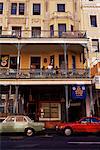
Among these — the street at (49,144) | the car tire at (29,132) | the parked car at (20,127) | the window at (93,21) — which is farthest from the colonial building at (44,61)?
the street at (49,144)

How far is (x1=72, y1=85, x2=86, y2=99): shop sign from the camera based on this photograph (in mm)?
20578

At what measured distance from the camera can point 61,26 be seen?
1065 inches

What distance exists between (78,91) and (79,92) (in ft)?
0.39

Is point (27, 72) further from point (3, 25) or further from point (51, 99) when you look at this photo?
point (3, 25)

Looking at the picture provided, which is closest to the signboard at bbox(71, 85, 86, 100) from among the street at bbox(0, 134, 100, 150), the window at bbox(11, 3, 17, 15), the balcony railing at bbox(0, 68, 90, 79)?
the balcony railing at bbox(0, 68, 90, 79)

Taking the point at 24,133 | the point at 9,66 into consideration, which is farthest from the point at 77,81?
the point at 9,66

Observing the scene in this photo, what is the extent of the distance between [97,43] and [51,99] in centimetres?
776

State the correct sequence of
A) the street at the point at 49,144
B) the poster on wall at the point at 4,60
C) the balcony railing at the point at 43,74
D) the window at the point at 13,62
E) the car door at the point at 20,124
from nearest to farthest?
the street at the point at 49,144 → the car door at the point at 20,124 → the balcony railing at the point at 43,74 → the poster on wall at the point at 4,60 → the window at the point at 13,62

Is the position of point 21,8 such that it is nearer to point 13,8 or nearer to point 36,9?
point 13,8

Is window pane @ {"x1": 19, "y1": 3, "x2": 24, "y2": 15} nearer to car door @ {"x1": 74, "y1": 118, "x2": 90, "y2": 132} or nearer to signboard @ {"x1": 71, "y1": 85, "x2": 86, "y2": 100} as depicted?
signboard @ {"x1": 71, "y1": 85, "x2": 86, "y2": 100}

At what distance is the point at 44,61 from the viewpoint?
25.7 meters

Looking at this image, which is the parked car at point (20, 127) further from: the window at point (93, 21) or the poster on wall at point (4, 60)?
the window at point (93, 21)

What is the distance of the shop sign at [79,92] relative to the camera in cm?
2058

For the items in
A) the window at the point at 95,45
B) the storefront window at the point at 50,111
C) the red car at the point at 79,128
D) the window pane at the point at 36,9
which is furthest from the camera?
the window pane at the point at 36,9
